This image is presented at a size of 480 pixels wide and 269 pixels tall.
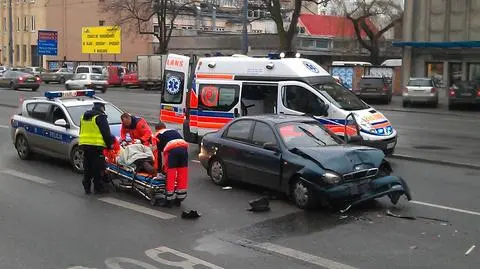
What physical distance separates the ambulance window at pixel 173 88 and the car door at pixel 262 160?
5496mm

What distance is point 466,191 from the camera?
32.6 feet

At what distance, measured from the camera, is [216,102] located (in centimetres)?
1404

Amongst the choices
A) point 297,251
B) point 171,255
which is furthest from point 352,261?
point 171,255

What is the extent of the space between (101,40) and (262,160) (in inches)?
2453

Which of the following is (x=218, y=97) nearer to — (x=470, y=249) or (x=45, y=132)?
(x=45, y=132)

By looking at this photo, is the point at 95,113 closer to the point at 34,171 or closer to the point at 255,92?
the point at 34,171

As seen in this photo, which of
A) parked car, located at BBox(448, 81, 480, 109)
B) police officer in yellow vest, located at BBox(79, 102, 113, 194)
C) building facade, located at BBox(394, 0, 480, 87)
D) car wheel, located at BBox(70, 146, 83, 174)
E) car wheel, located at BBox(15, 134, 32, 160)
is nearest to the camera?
police officer in yellow vest, located at BBox(79, 102, 113, 194)

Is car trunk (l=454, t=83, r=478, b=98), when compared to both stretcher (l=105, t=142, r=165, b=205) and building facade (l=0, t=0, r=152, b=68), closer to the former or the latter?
stretcher (l=105, t=142, r=165, b=205)

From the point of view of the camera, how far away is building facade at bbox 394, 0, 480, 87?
36.2 metres

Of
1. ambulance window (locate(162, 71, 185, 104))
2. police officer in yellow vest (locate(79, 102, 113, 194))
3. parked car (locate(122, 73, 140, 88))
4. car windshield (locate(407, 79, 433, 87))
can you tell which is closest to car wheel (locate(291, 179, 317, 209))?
police officer in yellow vest (locate(79, 102, 113, 194))

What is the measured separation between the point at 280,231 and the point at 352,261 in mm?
1371

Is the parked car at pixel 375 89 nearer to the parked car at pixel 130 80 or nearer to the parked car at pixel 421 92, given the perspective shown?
the parked car at pixel 421 92

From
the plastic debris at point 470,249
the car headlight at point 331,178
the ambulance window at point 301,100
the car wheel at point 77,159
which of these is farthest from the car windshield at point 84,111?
the plastic debris at point 470,249

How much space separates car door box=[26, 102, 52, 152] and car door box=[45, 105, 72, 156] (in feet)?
0.27
